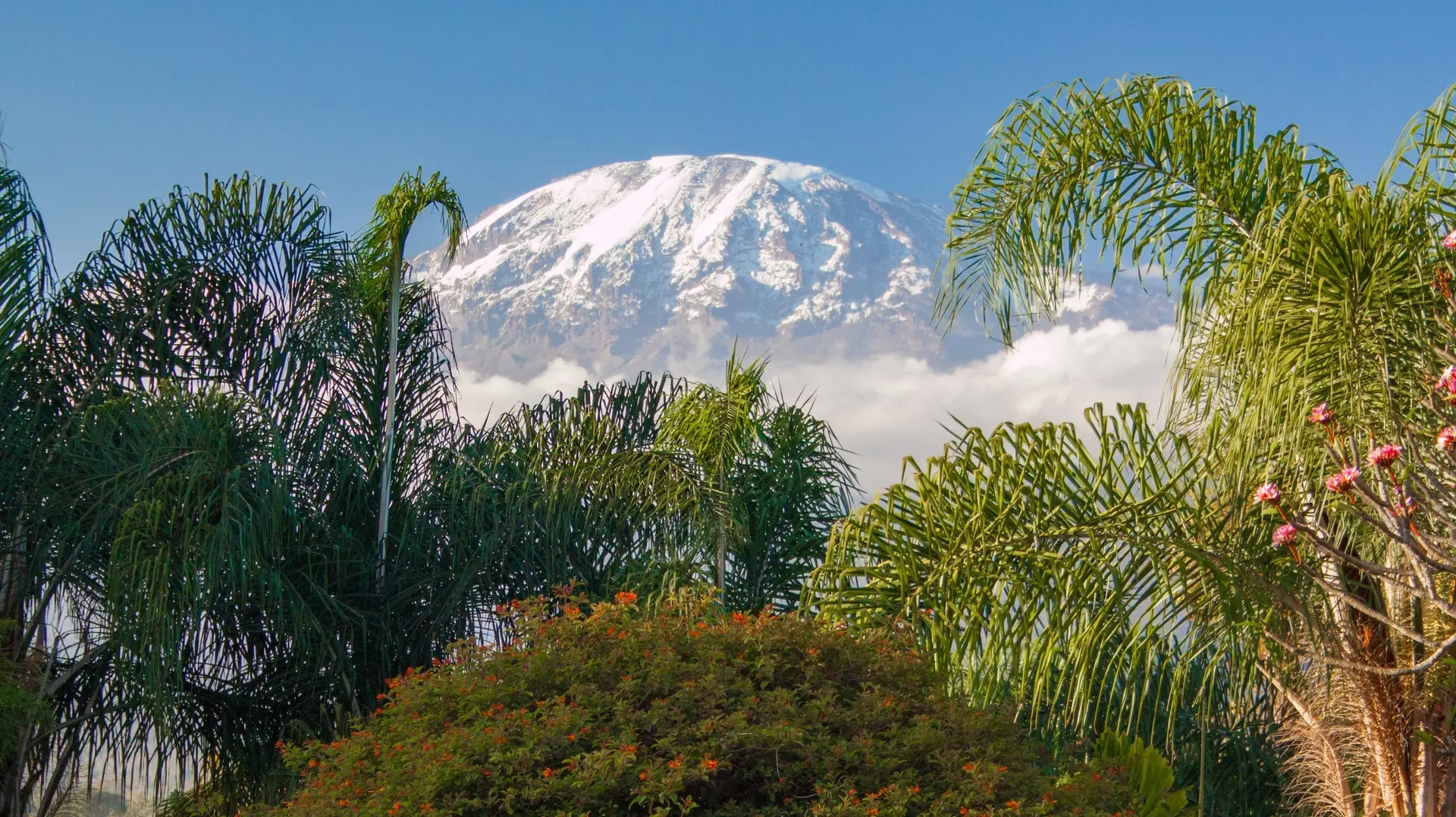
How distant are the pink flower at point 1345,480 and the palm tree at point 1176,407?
30cm

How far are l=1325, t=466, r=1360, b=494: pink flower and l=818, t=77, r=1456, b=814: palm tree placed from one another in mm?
296

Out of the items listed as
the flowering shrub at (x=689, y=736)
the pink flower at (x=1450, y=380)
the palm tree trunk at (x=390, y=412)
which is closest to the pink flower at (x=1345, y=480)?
the pink flower at (x=1450, y=380)

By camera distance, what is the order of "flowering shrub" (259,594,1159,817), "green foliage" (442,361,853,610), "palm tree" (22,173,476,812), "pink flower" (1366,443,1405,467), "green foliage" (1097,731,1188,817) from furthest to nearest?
"green foliage" (442,361,853,610) < "palm tree" (22,173,476,812) < "green foliage" (1097,731,1188,817) < "flowering shrub" (259,594,1159,817) < "pink flower" (1366,443,1405,467)

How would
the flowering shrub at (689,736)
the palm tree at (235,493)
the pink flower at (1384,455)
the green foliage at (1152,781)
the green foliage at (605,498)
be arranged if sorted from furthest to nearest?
the green foliage at (605,498) → the palm tree at (235,493) → the green foliage at (1152,781) → the flowering shrub at (689,736) → the pink flower at (1384,455)

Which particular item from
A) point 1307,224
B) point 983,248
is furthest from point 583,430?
point 1307,224

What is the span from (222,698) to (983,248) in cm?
633

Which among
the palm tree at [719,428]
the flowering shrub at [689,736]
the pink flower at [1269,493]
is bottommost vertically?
the flowering shrub at [689,736]

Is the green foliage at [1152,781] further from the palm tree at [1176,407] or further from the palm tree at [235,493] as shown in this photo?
the palm tree at [235,493]

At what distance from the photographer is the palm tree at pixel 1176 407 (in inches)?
161

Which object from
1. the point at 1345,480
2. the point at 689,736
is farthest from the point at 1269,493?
the point at 689,736

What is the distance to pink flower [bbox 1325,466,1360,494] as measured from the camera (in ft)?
11.4

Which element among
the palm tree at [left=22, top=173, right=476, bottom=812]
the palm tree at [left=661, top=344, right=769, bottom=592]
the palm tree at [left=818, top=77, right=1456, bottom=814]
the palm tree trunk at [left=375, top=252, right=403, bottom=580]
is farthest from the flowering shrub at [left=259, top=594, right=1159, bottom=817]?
the palm tree trunk at [left=375, top=252, right=403, bottom=580]

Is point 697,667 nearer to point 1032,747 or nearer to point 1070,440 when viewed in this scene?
point 1032,747

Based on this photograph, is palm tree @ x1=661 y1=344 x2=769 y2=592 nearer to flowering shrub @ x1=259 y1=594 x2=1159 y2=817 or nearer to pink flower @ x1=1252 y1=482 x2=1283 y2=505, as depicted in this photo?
flowering shrub @ x1=259 y1=594 x2=1159 y2=817
